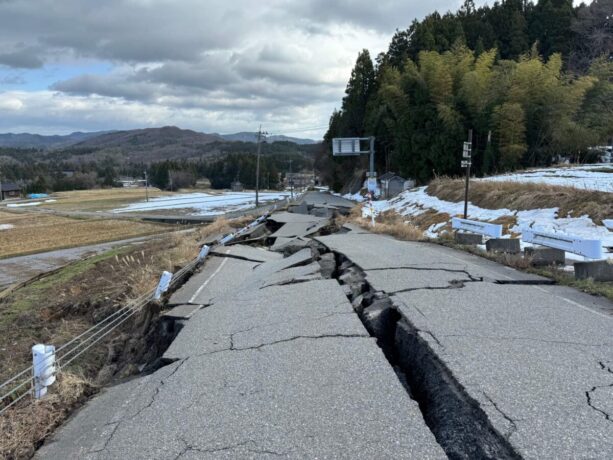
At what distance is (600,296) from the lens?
641 cm

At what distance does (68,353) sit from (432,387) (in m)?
3.92

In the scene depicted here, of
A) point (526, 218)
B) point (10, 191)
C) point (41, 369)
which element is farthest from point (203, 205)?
point (41, 369)

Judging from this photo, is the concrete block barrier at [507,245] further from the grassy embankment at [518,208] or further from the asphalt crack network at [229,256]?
the asphalt crack network at [229,256]

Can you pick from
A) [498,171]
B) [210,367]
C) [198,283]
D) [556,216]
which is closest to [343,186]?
[498,171]

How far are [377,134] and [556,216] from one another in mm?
38617

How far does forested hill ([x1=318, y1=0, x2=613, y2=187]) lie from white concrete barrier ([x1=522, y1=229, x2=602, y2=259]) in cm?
2075

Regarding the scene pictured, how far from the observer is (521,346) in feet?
14.5

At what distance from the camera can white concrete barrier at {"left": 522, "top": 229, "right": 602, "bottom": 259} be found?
785cm

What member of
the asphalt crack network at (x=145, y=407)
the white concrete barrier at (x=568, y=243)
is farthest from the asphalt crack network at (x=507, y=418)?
the white concrete barrier at (x=568, y=243)

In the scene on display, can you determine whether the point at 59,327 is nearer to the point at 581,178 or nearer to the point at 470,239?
the point at 470,239

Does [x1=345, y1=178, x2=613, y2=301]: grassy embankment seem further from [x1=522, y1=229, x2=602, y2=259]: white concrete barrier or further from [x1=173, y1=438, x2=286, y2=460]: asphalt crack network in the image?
[x1=173, y1=438, x2=286, y2=460]: asphalt crack network

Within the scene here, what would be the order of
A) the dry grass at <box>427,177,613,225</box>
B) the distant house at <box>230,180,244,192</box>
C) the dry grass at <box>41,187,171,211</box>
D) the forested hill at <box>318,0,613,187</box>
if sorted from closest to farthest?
1. the dry grass at <box>427,177,613,225</box>
2. the forested hill at <box>318,0,613,187</box>
3. the dry grass at <box>41,187,171,211</box>
4. the distant house at <box>230,180,244,192</box>

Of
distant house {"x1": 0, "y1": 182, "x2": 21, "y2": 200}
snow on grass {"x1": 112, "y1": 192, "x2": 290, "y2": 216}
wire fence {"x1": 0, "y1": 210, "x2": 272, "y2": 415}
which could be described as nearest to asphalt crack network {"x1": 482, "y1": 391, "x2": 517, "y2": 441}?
wire fence {"x1": 0, "y1": 210, "x2": 272, "y2": 415}

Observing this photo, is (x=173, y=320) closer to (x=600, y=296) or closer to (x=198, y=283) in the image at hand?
(x=198, y=283)
